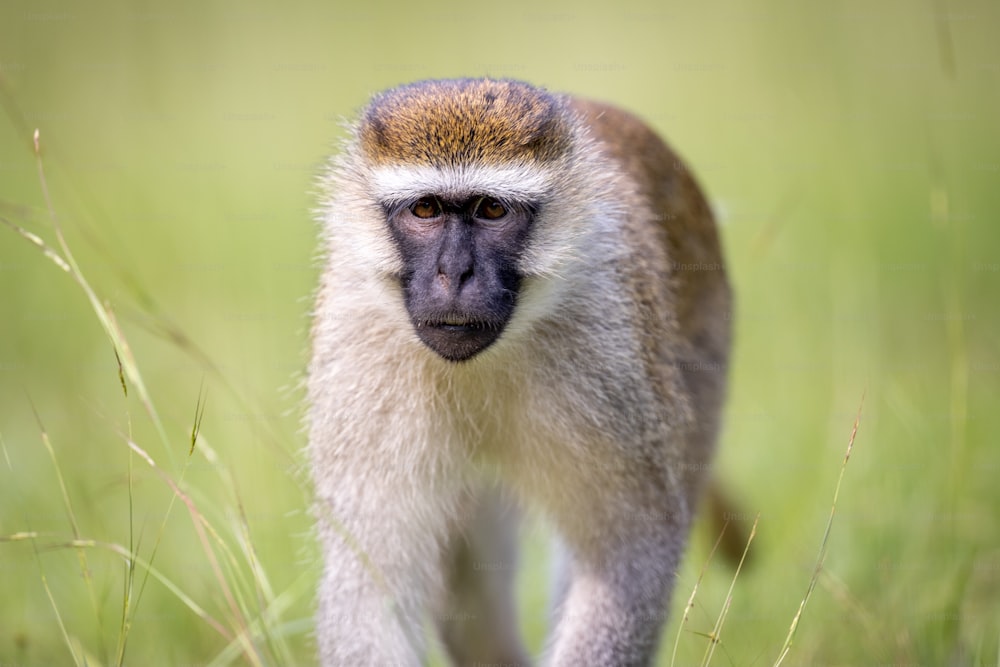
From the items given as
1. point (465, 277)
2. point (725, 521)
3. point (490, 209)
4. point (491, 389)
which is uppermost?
point (490, 209)

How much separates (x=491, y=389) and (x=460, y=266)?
76 cm

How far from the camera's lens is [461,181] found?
12.5ft

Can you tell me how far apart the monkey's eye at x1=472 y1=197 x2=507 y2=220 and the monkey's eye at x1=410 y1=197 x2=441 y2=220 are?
6.2 inches

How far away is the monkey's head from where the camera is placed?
3.70m

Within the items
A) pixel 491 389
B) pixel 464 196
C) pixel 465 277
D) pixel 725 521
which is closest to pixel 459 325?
pixel 465 277

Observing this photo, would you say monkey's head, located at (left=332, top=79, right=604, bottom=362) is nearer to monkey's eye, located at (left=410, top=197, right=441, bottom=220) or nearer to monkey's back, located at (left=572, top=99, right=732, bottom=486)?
monkey's eye, located at (left=410, top=197, right=441, bottom=220)

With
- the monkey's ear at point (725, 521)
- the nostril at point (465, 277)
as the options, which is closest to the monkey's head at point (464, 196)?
the nostril at point (465, 277)

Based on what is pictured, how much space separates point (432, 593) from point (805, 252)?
597cm

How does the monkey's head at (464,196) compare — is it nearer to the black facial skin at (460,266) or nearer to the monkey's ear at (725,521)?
the black facial skin at (460,266)

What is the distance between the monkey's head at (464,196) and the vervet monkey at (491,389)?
10mm

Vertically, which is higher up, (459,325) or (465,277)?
(465,277)

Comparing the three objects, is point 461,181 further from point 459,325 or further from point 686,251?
point 686,251

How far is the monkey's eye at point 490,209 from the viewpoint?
12.8ft

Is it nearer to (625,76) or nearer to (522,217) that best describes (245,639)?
(522,217)
